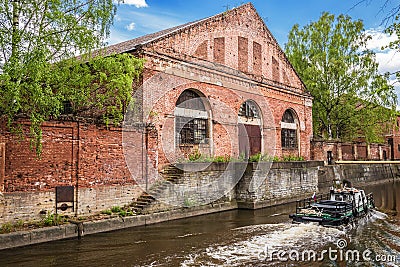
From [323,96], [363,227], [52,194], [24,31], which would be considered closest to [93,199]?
[52,194]

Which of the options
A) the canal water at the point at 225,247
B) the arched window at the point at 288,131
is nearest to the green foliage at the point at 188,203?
the canal water at the point at 225,247

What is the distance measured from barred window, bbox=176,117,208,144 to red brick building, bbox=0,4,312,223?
5cm

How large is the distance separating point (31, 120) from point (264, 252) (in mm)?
7851

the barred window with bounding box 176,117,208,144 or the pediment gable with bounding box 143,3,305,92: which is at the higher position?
the pediment gable with bounding box 143,3,305,92

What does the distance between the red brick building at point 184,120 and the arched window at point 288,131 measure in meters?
0.07

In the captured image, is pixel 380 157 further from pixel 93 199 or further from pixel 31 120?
pixel 31 120

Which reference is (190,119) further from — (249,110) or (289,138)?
(289,138)

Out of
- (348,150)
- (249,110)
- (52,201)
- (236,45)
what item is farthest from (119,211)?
(348,150)

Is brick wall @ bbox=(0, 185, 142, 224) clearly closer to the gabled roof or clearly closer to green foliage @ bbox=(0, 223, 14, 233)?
green foliage @ bbox=(0, 223, 14, 233)

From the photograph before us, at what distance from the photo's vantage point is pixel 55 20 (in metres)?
12.0

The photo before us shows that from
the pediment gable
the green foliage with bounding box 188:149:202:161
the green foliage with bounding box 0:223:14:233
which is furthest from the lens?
the pediment gable

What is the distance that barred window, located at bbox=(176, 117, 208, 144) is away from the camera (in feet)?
61.0

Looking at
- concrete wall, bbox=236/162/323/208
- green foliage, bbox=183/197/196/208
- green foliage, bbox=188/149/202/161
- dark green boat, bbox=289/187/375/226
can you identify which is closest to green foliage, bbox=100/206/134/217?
green foliage, bbox=183/197/196/208

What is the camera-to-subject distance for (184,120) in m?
19.0
